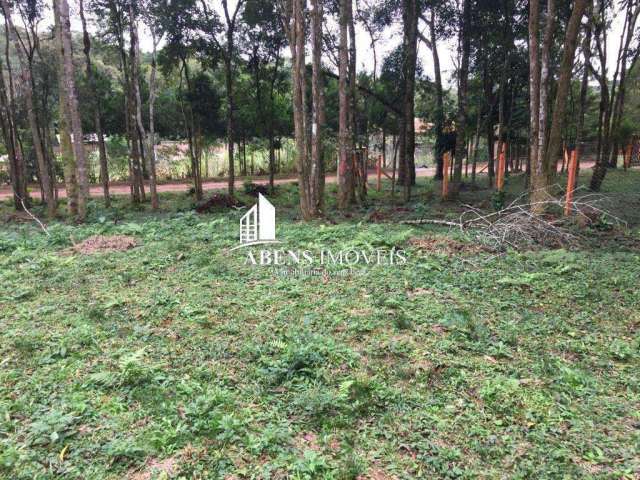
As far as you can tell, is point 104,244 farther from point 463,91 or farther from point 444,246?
point 463,91

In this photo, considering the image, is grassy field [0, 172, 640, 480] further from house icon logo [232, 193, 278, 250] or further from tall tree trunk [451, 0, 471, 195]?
tall tree trunk [451, 0, 471, 195]

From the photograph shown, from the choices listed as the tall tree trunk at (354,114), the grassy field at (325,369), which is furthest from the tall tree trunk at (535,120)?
the tall tree trunk at (354,114)

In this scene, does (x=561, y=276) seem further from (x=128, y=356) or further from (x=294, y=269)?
(x=128, y=356)

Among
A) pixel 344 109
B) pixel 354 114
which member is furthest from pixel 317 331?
pixel 354 114

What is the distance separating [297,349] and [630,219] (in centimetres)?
828

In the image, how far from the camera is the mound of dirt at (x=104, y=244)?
287 inches

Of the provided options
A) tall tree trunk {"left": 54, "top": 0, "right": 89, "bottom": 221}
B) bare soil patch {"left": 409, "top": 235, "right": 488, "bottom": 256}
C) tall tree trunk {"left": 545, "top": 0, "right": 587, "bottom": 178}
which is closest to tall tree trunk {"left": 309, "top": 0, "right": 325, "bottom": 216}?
bare soil patch {"left": 409, "top": 235, "right": 488, "bottom": 256}

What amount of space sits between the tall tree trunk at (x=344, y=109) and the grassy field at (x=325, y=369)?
4.72m

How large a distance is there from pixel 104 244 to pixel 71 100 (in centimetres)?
376

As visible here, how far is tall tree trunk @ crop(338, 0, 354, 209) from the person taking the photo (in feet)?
31.1

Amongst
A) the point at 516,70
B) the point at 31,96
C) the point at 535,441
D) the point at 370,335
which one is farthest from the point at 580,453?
the point at 516,70

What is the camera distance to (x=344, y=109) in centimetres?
1005

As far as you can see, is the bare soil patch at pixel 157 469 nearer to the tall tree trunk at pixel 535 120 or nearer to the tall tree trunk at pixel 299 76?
the tall tree trunk at pixel 299 76

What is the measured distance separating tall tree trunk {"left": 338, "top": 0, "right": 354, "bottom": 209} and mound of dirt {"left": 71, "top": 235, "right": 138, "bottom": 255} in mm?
4897
